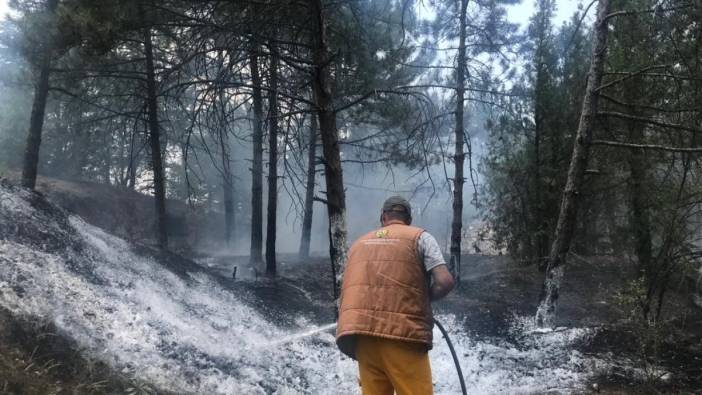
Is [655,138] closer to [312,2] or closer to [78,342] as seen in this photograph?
[312,2]

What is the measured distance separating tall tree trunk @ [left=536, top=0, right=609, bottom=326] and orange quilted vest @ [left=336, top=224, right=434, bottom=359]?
5253 mm

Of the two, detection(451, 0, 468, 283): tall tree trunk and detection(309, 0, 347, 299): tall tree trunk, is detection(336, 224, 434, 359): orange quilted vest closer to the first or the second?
detection(309, 0, 347, 299): tall tree trunk

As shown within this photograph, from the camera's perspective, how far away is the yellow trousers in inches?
146

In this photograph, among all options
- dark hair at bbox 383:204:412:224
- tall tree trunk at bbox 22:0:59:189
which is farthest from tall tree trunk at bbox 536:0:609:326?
tall tree trunk at bbox 22:0:59:189

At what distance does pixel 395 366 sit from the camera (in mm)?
3721

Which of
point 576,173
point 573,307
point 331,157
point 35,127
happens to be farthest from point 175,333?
point 573,307

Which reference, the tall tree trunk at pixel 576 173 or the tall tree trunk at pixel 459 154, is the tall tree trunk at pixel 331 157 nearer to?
the tall tree trunk at pixel 576 173

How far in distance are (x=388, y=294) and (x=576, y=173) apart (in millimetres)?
5621

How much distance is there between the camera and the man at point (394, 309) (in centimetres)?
371

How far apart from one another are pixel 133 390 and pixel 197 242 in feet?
67.3

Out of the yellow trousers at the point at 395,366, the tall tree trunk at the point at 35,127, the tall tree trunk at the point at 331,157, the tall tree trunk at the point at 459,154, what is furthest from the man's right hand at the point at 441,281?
the tall tree trunk at the point at 35,127

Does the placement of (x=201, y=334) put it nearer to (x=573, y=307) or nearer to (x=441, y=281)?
(x=441, y=281)

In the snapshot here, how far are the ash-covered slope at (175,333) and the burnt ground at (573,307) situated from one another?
0.44 m

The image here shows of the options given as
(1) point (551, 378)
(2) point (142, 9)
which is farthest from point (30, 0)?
(1) point (551, 378)
